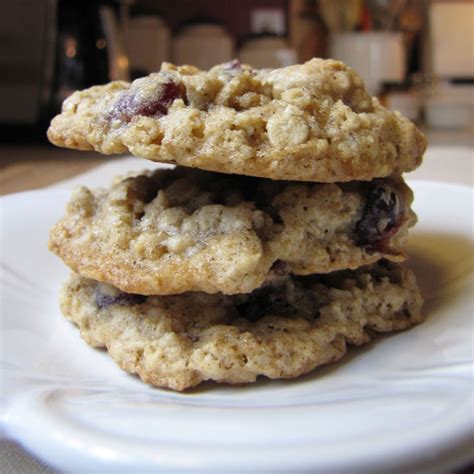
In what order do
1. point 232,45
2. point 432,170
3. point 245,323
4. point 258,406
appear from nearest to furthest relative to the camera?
point 258,406 < point 245,323 < point 432,170 < point 232,45

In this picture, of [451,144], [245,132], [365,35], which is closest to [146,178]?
[245,132]

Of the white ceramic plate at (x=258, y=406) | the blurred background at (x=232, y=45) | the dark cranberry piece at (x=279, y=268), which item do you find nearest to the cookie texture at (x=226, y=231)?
the dark cranberry piece at (x=279, y=268)

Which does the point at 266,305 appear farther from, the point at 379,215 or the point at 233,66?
the point at 233,66

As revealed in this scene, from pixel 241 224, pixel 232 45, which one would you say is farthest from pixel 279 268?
pixel 232 45

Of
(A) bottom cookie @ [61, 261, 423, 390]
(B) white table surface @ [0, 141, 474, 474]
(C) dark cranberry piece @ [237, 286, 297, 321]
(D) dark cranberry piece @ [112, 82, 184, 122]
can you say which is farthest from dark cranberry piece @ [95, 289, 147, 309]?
(B) white table surface @ [0, 141, 474, 474]

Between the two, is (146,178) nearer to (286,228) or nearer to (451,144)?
(286,228)

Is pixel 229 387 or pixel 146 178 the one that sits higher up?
pixel 146 178

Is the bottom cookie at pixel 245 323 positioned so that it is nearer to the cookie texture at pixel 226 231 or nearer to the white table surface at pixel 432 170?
the cookie texture at pixel 226 231

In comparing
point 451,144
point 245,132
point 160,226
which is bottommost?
point 451,144
